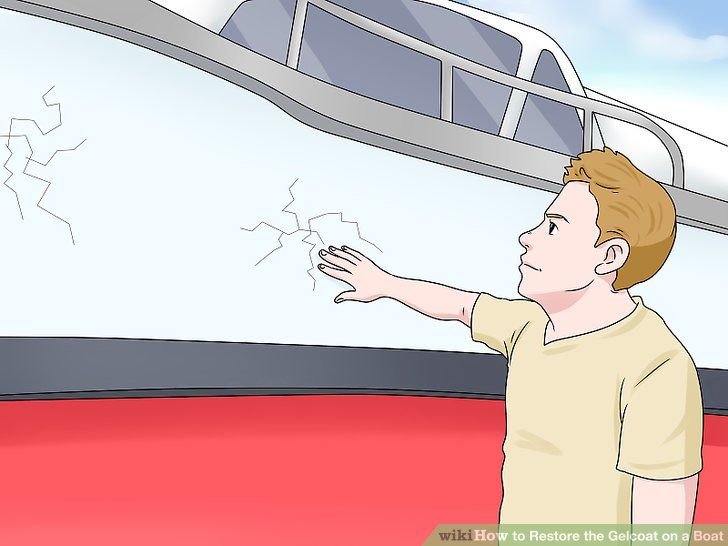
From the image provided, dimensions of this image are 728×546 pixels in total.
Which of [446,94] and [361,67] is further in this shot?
[361,67]

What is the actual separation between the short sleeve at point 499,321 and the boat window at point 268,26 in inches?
84.3

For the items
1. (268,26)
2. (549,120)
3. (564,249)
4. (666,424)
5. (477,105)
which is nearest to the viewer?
(666,424)

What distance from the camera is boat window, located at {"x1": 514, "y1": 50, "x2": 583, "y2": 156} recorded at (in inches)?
139

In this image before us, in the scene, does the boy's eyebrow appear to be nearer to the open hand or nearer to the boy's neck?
the boy's neck

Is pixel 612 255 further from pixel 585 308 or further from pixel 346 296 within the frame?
pixel 346 296

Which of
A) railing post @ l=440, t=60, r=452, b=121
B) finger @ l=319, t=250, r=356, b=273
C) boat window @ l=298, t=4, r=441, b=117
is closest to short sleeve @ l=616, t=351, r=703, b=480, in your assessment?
finger @ l=319, t=250, r=356, b=273

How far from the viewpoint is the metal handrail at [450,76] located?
8.84 ft

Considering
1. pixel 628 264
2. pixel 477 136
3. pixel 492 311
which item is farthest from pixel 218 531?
pixel 477 136

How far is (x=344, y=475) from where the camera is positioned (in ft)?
6.70

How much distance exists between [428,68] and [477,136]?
0.46 m

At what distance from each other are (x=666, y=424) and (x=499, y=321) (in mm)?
250

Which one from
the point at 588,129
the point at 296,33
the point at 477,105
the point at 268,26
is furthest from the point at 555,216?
the point at 588,129

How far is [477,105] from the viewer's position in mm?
3412

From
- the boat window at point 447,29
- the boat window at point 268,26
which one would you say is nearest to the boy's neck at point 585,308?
the boat window at point 268,26
